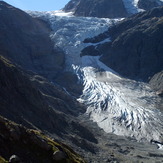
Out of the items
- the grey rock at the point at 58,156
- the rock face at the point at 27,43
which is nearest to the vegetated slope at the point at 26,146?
the grey rock at the point at 58,156

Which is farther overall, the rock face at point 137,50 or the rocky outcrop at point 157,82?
the rock face at point 137,50

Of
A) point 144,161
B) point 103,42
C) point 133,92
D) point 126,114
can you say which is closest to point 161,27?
point 103,42

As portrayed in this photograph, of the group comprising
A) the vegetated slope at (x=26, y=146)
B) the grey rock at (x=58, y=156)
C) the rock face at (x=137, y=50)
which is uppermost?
the vegetated slope at (x=26, y=146)

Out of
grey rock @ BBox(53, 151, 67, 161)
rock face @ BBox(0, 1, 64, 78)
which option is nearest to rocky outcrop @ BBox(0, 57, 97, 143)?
grey rock @ BBox(53, 151, 67, 161)

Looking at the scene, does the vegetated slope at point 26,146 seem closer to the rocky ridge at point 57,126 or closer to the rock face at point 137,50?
the rocky ridge at point 57,126

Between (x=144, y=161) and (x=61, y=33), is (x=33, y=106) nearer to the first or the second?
(x=144, y=161)

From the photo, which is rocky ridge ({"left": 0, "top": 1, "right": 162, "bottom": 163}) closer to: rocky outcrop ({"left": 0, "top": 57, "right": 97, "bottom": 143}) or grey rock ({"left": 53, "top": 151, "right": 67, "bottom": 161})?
rocky outcrop ({"left": 0, "top": 57, "right": 97, "bottom": 143})

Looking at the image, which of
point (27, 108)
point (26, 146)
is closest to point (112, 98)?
point (27, 108)
